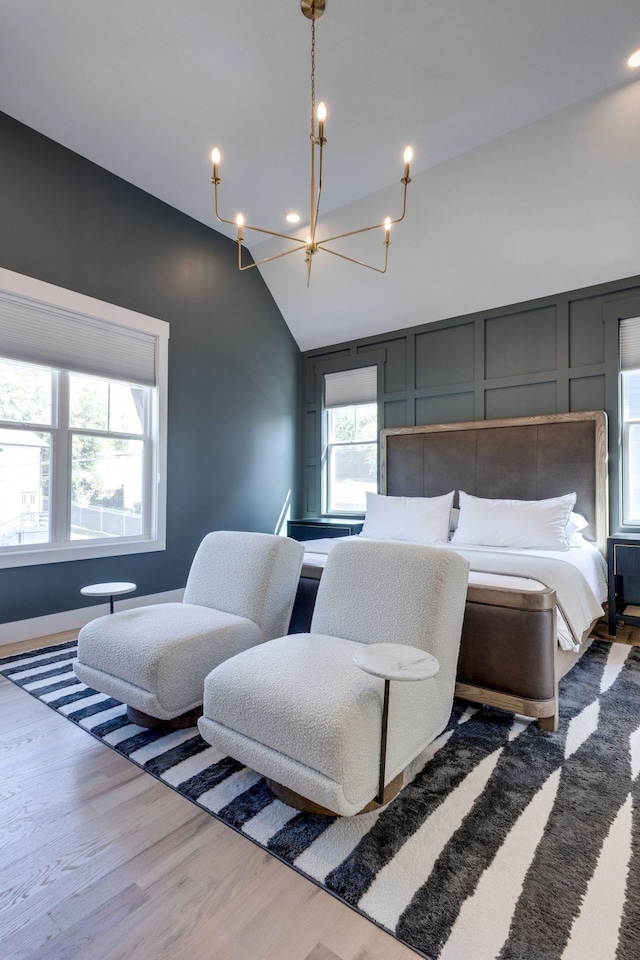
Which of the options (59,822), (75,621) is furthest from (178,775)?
(75,621)

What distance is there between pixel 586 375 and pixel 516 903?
381 centimetres

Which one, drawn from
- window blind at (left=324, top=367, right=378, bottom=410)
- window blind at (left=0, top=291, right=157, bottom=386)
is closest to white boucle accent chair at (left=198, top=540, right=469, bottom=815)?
window blind at (left=0, top=291, right=157, bottom=386)

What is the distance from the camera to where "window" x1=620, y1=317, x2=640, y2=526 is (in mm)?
3832

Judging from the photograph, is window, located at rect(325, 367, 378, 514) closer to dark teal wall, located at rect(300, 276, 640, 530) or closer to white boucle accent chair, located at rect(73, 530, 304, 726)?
dark teal wall, located at rect(300, 276, 640, 530)

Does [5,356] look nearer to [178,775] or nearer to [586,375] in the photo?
[178,775]

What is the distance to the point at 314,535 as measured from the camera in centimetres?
507

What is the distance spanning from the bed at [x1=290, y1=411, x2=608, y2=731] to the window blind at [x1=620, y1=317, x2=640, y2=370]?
0.47m

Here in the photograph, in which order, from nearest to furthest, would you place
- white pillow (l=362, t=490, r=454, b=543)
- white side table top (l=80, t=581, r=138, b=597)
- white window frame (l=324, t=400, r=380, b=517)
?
1. white side table top (l=80, t=581, r=138, b=597)
2. white pillow (l=362, t=490, r=454, b=543)
3. white window frame (l=324, t=400, r=380, b=517)

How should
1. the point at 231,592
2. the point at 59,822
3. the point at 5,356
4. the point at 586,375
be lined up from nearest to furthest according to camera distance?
the point at 59,822, the point at 231,592, the point at 5,356, the point at 586,375

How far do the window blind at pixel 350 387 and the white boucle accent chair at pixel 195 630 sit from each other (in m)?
3.17

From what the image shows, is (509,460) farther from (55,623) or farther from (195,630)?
(55,623)

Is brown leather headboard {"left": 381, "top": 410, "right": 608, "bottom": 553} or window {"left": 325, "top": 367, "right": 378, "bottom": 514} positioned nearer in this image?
brown leather headboard {"left": 381, "top": 410, "right": 608, "bottom": 553}

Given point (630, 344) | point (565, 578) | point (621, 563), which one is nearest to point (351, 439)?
point (630, 344)

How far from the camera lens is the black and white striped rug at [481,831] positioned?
1201mm
